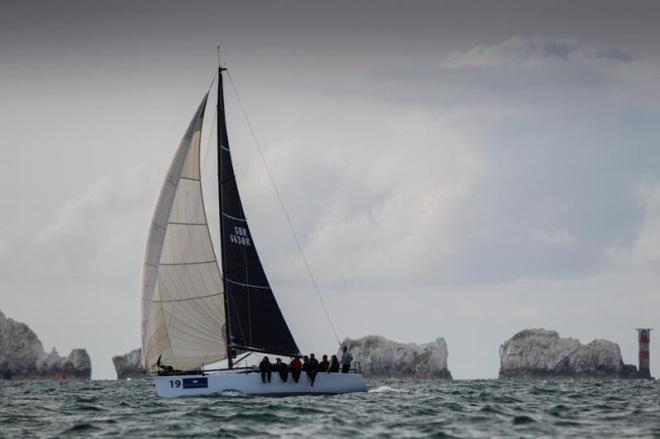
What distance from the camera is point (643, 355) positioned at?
15300 cm

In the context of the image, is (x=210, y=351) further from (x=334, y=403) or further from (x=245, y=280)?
(x=334, y=403)

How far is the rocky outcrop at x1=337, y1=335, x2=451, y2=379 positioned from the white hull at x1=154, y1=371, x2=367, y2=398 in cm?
11876

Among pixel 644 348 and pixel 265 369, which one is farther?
pixel 644 348

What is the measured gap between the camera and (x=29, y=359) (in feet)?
576

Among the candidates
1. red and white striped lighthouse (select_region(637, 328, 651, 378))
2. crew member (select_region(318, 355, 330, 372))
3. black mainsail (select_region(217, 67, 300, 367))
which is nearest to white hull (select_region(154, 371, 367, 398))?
crew member (select_region(318, 355, 330, 372))

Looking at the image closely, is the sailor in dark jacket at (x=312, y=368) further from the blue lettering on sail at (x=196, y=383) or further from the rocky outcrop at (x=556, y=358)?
the rocky outcrop at (x=556, y=358)

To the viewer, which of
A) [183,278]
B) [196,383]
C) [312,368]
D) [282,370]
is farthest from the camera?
[312,368]

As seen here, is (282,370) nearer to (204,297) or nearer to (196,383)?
(196,383)

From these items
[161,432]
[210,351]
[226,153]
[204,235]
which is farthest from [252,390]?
[161,432]

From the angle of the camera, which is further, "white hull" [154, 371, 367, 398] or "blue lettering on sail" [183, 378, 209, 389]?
"blue lettering on sail" [183, 378, 209, 389]

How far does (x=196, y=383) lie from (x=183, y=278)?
4.51 m

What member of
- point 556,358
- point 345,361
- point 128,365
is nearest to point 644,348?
point 556,358

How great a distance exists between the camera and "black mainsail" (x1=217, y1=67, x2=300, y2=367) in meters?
54.6

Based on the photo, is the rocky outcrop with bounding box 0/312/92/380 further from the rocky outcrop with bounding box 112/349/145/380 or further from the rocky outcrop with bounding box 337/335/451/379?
the rocky outcrop with bounding box 337/335/451/379
